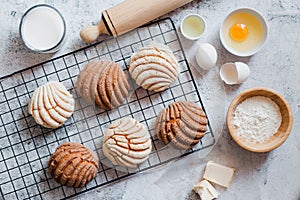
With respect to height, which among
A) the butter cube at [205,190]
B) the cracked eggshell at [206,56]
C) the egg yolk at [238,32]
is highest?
the egg yolk at [238,32]

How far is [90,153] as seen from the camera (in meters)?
1.95

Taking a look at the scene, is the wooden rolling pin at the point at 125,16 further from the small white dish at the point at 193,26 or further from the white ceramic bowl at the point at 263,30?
the white ceramic bowl at the point at 263,30

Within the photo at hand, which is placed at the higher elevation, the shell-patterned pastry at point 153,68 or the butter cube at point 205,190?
the shell-patterned pastry at point 153,68

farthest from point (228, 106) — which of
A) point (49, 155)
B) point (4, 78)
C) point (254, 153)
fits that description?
point (4, 78)

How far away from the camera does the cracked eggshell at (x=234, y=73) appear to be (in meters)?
1.99

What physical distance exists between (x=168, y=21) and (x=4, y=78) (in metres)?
0.61

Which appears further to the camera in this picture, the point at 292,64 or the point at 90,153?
the point at 292,64

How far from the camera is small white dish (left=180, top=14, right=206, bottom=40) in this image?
201 cm

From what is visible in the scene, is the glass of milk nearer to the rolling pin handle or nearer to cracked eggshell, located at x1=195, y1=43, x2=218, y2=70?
the rolling pin handle

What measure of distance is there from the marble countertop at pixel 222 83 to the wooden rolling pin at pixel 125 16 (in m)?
0.08

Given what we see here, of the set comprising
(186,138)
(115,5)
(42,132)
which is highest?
(115,5)

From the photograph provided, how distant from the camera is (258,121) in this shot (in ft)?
6.52

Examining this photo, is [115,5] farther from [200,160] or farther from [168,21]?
[200,160]

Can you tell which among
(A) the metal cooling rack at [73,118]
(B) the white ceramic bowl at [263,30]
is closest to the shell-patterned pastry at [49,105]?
(A) the metal cooling rack at [73,118]
